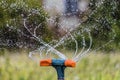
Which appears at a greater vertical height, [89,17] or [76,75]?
[89,17]

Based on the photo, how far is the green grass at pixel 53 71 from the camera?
3.25 meters

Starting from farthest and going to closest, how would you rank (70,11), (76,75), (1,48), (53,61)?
(70,11) → (1,48) → (76,75) → (53,61)

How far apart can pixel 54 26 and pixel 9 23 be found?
586mm

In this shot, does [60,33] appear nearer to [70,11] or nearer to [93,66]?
[70,11]

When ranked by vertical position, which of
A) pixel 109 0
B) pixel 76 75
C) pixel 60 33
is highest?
pixel 109 0

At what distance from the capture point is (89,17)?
22.3ft

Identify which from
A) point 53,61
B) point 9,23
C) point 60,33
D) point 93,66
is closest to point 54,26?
point 60,33

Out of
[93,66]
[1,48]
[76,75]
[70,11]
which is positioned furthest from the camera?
[70,11]

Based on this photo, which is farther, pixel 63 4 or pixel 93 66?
pixel 63 4

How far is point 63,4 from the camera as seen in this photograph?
661 centimetres

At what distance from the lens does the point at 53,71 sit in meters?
3.53

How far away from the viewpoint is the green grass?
325 cm

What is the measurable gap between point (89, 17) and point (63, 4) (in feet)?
1.42

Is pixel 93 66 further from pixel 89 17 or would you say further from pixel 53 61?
pixel 89 17
